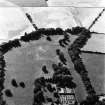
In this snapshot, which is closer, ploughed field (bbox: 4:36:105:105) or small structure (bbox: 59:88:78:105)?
small structure (bbox: 59:88:78:105)

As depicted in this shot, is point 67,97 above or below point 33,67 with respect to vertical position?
below

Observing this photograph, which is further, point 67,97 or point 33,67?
point 33,67

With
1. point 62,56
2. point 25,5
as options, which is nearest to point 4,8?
point 25,5

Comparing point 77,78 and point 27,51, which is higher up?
point 27,51

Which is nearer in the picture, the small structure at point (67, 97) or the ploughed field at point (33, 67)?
the small structure at point (67, 97)

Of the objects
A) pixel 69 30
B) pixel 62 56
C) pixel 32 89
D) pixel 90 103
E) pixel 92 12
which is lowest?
pixel 90 103

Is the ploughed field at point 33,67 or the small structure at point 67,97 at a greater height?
the ploughed field at point 33,67

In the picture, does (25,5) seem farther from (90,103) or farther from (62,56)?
(90,103)

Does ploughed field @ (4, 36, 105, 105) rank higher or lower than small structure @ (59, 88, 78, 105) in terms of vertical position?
higher
